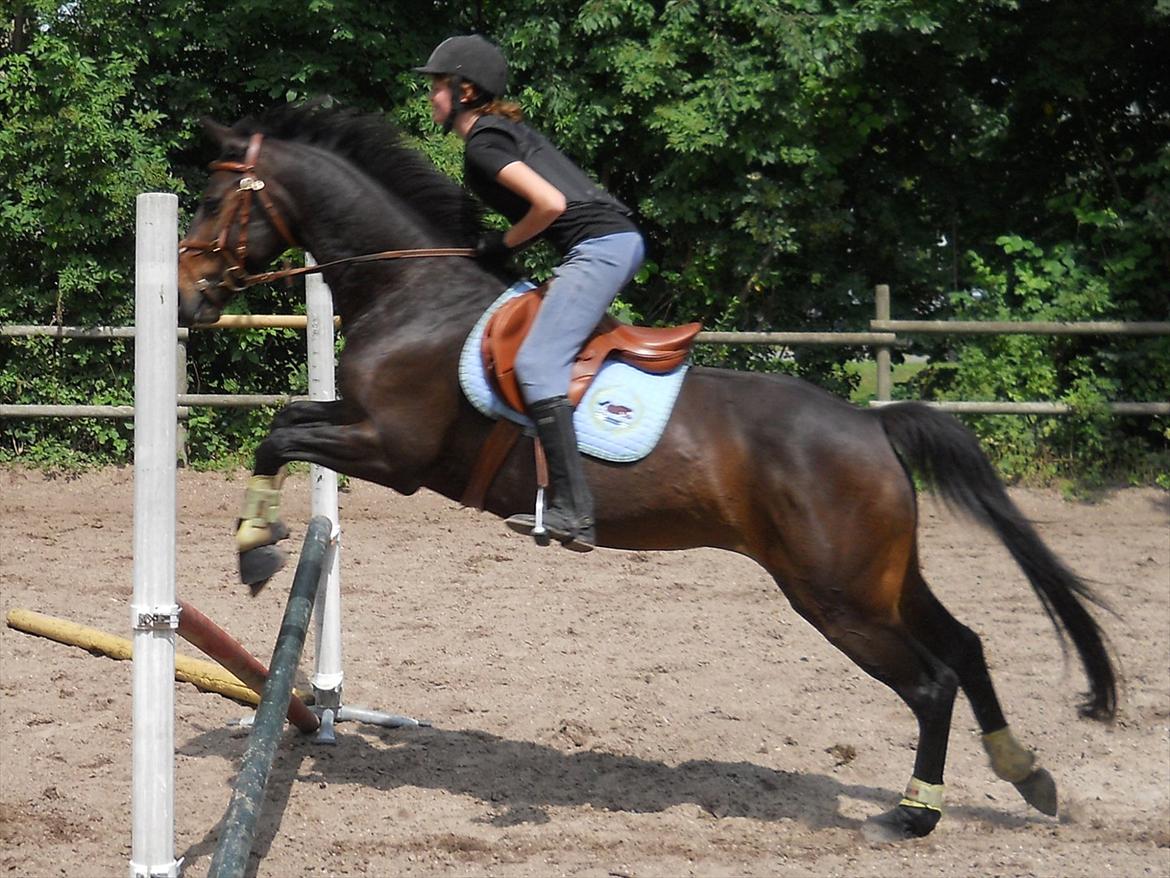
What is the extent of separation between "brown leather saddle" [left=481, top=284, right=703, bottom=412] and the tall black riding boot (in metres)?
0.10

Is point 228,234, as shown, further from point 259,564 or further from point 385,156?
point 259,564

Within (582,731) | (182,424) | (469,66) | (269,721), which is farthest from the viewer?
(182,424)

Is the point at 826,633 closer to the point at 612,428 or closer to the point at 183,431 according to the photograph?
the point at 612,428

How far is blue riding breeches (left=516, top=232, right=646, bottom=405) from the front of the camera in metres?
4.18

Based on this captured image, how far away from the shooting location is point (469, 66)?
418 cm

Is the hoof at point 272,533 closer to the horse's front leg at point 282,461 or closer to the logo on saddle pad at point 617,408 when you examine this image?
the horse's front leg at point 282,461

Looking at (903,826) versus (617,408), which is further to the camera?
(903,826)

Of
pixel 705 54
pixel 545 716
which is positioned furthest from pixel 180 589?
pixel 705 54

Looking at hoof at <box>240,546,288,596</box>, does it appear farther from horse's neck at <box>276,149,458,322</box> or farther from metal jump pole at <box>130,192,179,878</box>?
Result: horse's neck at <box>276,149,458,322</box>

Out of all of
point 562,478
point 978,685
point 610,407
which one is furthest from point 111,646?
point 978,685

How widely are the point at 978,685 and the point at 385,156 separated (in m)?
2.82

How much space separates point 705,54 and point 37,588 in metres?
7.26

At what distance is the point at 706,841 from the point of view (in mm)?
4410

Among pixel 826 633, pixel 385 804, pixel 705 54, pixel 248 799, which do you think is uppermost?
pixel 705 54
